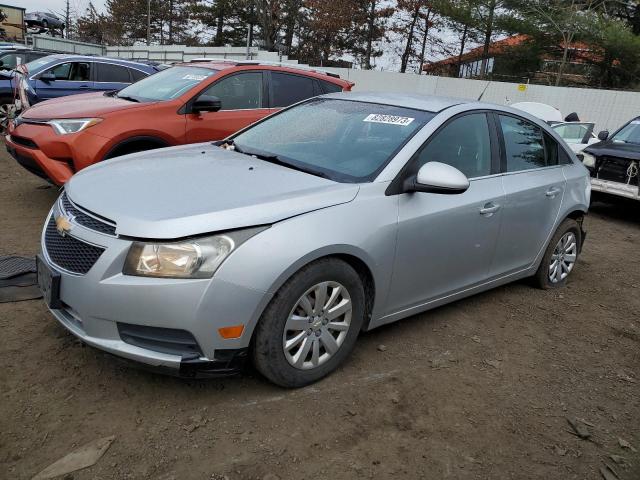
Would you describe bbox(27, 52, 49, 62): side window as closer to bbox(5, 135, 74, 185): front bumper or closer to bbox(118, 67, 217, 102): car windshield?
bbox(118, 67, 217, 102): car windshield

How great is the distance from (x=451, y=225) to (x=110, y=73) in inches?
358

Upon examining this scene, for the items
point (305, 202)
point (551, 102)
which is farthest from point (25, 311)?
point (551, 102)

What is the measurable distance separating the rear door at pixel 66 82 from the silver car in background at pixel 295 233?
7317 mm

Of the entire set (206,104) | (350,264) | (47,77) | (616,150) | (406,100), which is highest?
(406,100)

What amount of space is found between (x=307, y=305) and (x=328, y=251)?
297 mm

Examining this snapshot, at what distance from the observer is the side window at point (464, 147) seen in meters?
3.55

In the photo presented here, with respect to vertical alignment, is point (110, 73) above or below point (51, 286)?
above

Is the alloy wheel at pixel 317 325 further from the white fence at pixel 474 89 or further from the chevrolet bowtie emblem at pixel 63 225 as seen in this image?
the white fence at pixel 474 89

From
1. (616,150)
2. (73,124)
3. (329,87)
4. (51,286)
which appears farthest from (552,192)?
(616,150)

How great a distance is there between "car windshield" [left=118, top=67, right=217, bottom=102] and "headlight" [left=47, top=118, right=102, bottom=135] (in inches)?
30.8

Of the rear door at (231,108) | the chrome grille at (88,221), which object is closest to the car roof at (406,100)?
the rear door at (231,108)

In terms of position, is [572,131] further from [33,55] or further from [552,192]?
[33,55]

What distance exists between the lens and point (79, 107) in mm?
5684

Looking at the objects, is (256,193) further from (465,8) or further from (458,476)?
(465,8)
